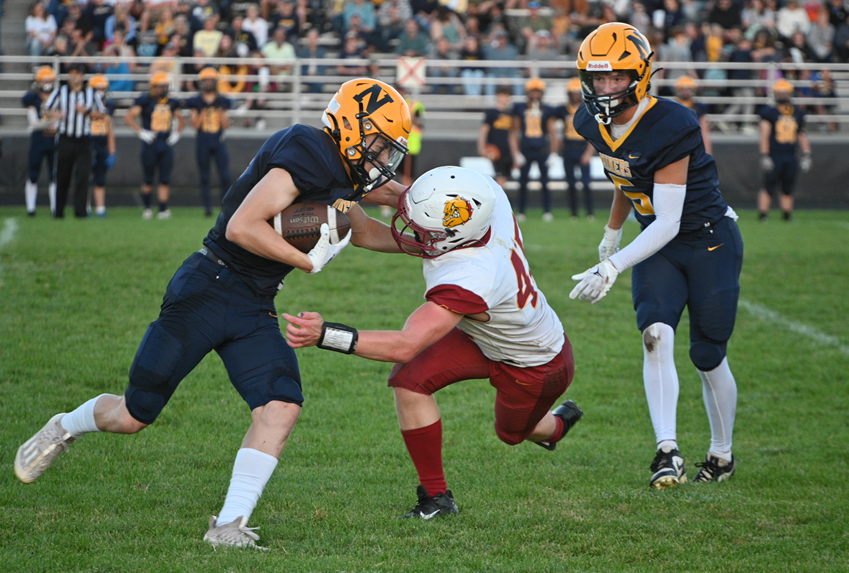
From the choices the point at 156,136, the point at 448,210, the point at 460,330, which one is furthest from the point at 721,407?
the point at 156,136

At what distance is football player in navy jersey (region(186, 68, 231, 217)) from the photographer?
524 inches

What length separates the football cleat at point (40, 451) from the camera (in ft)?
11.5

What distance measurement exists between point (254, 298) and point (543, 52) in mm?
14173

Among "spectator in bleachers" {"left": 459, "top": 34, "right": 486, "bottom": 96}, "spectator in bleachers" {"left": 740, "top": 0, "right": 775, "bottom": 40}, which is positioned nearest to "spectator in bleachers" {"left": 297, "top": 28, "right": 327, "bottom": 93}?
"spectator in bleachers" {"left": 459, "top": 34, "right": 486, "bottom": 96}

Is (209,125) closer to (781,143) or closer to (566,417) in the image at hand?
(781,143)

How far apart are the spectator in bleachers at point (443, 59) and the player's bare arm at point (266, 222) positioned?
13869 mm

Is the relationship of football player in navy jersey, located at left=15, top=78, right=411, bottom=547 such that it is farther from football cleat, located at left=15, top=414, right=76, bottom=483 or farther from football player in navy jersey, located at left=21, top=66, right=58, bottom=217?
football player in navy jersey, located at left=21, top=66, right=58, bottom=217

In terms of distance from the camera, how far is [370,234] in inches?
149

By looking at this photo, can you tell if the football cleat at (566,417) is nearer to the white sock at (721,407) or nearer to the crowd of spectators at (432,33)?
the white sock at (721,407)

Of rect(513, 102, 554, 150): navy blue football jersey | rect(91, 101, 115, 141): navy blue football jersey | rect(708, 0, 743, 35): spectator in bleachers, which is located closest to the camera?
rect(91, 101, 115, 141): navy blue football jersey

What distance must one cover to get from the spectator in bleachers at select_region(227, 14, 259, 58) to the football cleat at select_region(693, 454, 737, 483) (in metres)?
13.9

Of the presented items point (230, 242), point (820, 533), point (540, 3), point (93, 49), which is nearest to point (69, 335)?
point (230, 242)

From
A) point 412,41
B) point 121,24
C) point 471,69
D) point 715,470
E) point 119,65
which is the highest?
point 121,24

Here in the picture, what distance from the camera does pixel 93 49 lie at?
16266mm
